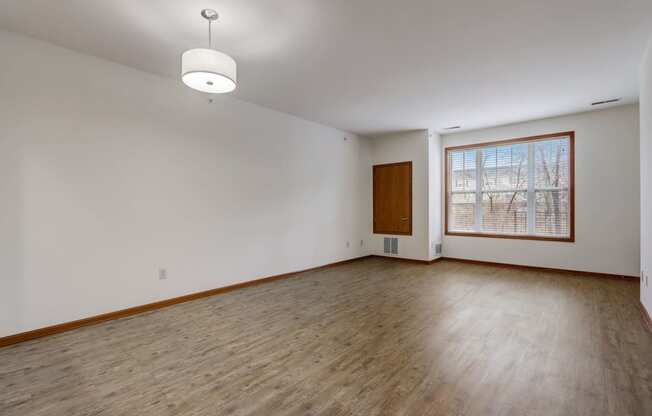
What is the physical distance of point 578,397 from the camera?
6.48ft

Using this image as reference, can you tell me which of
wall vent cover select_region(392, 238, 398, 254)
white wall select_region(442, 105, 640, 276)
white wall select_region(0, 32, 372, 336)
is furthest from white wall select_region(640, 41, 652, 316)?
white wall select_region(0, 32, 372, 336)

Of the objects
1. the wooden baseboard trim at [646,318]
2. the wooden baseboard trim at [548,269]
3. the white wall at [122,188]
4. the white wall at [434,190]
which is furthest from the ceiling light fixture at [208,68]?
the wooden baseboard trim at [548,269]

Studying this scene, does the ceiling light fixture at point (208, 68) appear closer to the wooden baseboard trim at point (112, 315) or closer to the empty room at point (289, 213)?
the empty room at point (289, 213)

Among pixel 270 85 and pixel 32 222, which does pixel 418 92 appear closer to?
pixel 270 85

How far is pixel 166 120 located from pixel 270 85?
4.64ft

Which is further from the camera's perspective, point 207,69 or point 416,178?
point 416,178

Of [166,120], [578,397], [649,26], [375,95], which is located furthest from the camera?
[375,95]

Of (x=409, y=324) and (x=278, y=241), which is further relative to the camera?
(x=278, y=241)

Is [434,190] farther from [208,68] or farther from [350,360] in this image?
[208,68]

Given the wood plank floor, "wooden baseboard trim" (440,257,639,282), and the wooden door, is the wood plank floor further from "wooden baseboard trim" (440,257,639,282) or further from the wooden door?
the wooden door

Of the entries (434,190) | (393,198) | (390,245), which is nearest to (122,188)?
(393,198)

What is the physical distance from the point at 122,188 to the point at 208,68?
6.41 ft

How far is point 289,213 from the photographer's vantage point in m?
5.52

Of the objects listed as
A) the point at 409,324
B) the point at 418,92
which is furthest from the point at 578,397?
the point at 418,92
